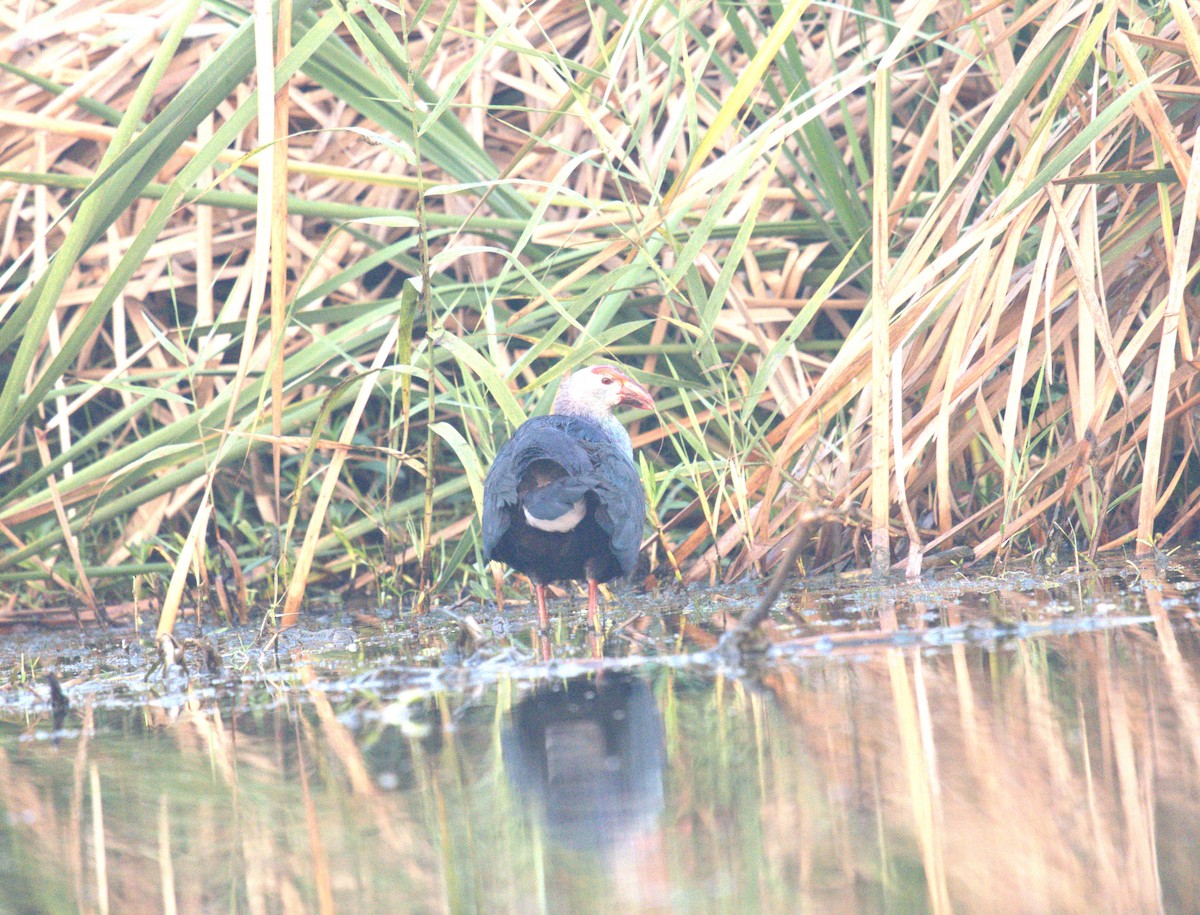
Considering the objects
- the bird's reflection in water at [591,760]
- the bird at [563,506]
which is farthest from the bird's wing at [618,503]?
the bird's reflection in water at [591,760]

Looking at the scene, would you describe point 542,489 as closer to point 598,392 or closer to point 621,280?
point 621,280

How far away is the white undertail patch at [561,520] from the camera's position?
2973 millimetres

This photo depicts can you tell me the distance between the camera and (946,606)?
2.61m

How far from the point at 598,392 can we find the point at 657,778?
2332mm

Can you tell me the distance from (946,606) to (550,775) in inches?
50.5

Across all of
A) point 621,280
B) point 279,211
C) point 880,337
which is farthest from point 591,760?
point 621,280

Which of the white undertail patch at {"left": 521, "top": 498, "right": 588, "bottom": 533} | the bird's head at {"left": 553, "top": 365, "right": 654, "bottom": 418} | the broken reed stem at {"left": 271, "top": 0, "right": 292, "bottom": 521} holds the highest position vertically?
the broken reed stem at {"left": 271, "top": 0, "right": 292, "bottom": 521}

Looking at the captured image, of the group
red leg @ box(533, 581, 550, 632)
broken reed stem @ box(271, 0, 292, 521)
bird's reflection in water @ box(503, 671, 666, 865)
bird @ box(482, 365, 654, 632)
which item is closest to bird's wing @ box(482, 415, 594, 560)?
bird @ box(482, 365, 654, 632)

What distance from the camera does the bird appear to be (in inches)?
117

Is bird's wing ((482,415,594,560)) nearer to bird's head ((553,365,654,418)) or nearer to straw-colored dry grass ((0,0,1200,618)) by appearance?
straw-colored dry grass ((0,0,1200,618))

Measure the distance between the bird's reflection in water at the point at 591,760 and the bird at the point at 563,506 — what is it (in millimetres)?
917

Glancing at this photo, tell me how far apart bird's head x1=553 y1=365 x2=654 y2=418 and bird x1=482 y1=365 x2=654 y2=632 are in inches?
15.5

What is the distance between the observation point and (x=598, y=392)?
12.3 ft

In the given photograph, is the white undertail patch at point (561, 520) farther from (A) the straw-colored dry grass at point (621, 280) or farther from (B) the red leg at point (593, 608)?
(A) the straw-colored dry grass at point (621, 280)
